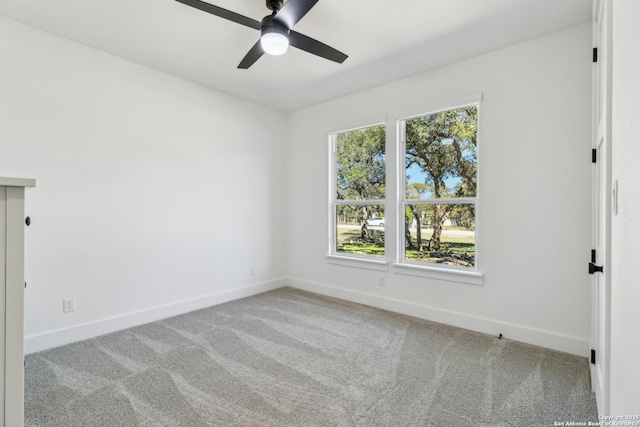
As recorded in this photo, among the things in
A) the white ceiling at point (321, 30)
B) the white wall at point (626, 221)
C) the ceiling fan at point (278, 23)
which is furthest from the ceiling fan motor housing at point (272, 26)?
the white wall at point (626, 221)

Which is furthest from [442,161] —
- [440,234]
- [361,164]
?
[361,164]

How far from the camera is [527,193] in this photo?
2680mm

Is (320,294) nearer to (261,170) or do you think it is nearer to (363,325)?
(363,325)

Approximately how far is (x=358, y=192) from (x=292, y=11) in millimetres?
2448

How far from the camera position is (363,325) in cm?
308

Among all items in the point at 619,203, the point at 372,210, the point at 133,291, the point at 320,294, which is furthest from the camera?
the point at 320,294

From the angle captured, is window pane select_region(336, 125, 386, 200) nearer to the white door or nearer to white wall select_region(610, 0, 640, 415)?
the white door

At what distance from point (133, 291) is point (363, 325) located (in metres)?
2.36

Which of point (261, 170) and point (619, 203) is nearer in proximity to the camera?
point (619, 203)

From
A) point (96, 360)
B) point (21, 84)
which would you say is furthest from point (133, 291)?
point (21, 84)

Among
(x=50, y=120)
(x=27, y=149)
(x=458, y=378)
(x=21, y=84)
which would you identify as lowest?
(x=458, y=378)

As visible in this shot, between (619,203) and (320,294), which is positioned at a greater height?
(619,203)

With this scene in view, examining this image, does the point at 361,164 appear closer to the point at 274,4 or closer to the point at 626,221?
the point at 274,4

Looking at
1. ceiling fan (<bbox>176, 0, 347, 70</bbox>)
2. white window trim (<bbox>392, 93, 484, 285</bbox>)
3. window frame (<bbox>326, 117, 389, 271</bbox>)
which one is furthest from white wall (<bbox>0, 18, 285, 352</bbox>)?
white window trim (<bbox>392, 93, 484, 285</bbox>)
